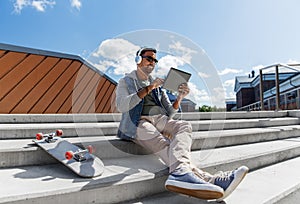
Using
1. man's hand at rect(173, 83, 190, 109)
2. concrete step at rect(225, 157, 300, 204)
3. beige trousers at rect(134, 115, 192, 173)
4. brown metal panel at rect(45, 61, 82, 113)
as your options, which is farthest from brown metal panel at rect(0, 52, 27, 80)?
concrete step at rect(225, 157, 300, 204)

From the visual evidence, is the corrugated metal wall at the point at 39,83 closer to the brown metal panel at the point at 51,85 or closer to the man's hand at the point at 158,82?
the brown metal panel at the point at 51,85

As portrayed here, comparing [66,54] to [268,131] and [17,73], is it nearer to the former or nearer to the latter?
[17,73]

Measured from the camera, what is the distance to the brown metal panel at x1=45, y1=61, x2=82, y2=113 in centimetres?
328

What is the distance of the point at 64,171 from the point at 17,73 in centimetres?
247

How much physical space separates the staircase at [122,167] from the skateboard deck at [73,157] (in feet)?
0.12

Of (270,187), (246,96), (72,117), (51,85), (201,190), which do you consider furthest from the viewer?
(246,96)

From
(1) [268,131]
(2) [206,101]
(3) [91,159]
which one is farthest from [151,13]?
(1) [268,131]

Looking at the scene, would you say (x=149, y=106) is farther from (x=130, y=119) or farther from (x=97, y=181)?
(x=97, y=181)

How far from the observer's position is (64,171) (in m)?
1.06

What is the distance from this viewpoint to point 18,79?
298 centimetres

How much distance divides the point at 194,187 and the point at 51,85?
9.92 feet

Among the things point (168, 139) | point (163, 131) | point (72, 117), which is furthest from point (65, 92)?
point (168, 139)

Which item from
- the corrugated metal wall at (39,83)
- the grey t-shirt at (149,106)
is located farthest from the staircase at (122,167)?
the corrugated metal wall at (39,83)

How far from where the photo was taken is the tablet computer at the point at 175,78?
1.32m
